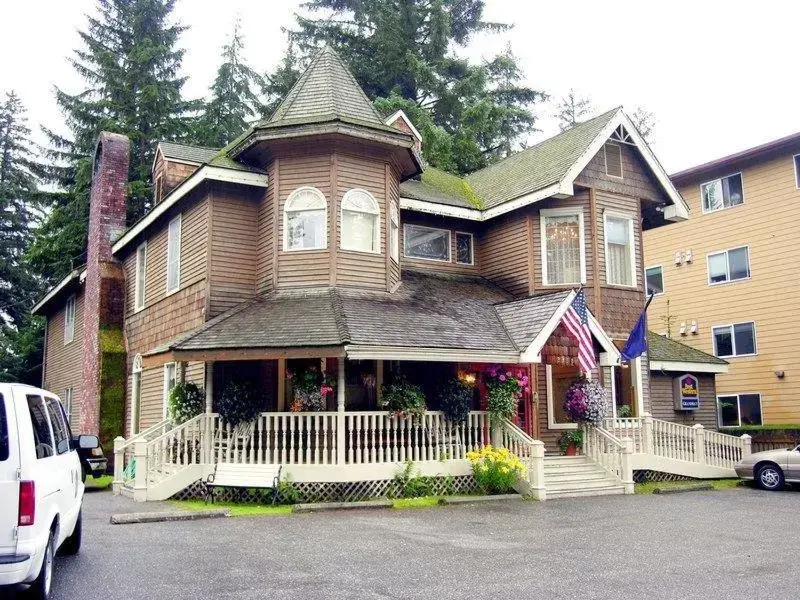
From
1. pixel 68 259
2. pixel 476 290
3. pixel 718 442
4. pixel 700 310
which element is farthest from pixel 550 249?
pixel 68 259

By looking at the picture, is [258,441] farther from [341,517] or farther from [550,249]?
[550,249]

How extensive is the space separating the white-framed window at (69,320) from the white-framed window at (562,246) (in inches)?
696

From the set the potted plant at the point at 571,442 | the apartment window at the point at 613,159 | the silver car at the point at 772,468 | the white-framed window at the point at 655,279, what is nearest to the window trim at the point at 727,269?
the white-framed window at the point at 655,279

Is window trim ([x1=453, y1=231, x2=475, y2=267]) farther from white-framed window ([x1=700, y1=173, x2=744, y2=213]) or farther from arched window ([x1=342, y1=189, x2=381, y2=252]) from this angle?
white-framed window ([x1=700, y1=173, x2=744, y2=213])

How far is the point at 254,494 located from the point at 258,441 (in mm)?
1252

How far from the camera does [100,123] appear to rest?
116 feet

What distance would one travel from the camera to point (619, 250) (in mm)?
20031

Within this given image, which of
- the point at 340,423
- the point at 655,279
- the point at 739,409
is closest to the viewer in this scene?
→ the point at 340,423

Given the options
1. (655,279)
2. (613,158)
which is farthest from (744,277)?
(613,158)

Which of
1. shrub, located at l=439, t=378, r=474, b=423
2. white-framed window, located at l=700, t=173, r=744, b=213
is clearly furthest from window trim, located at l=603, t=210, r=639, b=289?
white-framed window, located at l=700, t=173, r=744, b=213

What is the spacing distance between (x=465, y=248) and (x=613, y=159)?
4.57 meters

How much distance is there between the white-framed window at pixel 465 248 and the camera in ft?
Answer: 68.7

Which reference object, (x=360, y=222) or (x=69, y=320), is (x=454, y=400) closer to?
(x=360, y=222)

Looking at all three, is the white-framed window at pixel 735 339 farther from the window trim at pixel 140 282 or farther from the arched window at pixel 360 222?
the window trim at pixel 140 282
